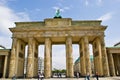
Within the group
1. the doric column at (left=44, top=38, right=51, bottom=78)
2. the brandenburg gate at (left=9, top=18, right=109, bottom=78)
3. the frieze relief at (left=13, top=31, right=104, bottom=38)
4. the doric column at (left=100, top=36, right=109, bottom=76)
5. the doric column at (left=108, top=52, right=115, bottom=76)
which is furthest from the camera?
the frieze relief at (left=13, top=31, right=104, bottom=38)

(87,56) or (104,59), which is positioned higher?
(87,56)

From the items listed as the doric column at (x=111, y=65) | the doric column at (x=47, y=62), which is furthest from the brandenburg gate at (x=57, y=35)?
the doric column at (x=111, y=65)

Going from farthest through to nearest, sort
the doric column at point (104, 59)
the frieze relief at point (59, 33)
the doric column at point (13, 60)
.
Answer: the frieze relief at point (59, 33) < the doric column at point (13, 60) < the doric column at point (104, 59)

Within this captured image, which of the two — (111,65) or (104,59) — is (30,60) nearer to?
(104,59)

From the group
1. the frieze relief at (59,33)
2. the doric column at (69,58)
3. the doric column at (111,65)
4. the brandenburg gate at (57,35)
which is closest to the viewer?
the doric column at (69,58)

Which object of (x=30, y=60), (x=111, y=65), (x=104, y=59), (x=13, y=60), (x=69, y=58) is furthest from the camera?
(x=111, y=65)

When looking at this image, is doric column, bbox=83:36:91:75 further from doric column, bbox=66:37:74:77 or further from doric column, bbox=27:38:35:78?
doric column, bbox=27:38:35:78

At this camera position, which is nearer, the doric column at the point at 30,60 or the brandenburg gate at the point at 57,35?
the doric column at the point at 30,60

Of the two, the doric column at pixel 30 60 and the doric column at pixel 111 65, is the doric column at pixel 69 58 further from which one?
the doric column at pixel 111 65

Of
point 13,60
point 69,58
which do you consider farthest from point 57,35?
point 13,60

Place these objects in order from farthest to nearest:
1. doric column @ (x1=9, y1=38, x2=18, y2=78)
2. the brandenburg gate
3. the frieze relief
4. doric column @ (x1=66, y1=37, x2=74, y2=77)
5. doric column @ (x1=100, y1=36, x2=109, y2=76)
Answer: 1. the frieze relief
2. the brandenburg gate
3. doric column @ (x1=9, y1=38, x2=18, y2=78)
4. doric column @ (x1=66, y1=37, x2=74, y2=77)
5. doric column @ (x1=100, y1=36, x2=109, y2=76)

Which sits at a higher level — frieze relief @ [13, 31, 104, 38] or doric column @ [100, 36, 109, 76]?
frieze relief @ [13, 31, 104, 38]

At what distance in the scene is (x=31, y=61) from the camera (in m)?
31.9

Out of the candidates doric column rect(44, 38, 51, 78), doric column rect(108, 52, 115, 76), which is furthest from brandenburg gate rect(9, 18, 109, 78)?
doric column rect(108, 52, 115, 76)
